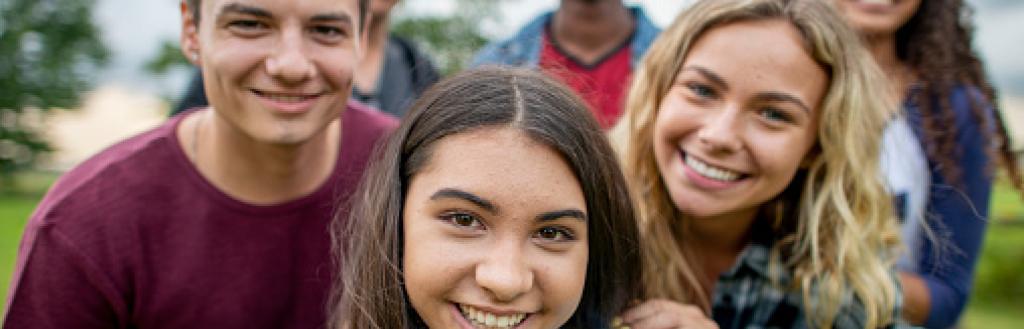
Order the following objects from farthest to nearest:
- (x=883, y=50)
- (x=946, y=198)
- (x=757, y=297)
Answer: (x=883, y=50), (x=946, y=198), (x=757, y=297)

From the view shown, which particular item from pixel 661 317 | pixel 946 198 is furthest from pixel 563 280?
pixel 946 198

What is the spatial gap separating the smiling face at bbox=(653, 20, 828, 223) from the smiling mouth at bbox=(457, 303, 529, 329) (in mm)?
919

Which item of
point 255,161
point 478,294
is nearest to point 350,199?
point 255,161

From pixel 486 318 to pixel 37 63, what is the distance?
55.0 ft

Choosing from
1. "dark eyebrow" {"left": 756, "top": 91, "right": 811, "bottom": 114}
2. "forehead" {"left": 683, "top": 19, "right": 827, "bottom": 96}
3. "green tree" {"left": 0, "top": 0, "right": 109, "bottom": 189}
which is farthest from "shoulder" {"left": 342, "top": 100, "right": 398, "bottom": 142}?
"green tree" {"left": 0, "top": 0, "right": 109, "bottom": 189}

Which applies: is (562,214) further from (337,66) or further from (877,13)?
(877,13)

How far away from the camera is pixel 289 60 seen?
8.10 ft

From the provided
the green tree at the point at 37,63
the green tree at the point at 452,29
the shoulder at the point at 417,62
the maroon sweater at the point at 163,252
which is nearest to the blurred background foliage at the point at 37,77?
the green tree at the point at 37,63

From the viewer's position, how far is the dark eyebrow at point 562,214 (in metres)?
2.01

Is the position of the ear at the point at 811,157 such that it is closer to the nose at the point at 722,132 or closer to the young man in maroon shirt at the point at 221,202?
the nose at the point at 722,132

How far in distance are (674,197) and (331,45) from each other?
112 centimetres

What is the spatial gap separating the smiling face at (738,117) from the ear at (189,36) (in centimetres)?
142

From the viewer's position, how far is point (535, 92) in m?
2.26

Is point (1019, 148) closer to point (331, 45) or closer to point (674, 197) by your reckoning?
point (674, 197)
